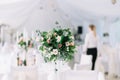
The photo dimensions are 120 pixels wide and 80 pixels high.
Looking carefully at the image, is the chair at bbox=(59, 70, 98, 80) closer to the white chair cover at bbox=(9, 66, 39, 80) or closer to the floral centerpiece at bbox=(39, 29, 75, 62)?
the floral centerpiece at bbox=(39, 29, 75, 62)

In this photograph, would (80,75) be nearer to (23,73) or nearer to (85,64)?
(23,73)

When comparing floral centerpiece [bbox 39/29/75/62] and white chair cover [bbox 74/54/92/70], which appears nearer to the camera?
floral centerpiece [bbox 39/29/75/62]

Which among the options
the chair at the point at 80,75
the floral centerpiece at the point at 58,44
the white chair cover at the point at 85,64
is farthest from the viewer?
the white chair cover at the point at 85,64

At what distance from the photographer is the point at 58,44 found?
98.0 inches

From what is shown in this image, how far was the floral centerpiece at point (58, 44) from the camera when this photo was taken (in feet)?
8.19

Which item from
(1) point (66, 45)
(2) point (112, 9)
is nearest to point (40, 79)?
(1) point (66, 45)

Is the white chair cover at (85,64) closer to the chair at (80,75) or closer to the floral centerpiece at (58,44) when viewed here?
the chair at (80,75)

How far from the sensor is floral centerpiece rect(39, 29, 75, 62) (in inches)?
98.3

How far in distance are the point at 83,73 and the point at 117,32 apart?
509 centimetres

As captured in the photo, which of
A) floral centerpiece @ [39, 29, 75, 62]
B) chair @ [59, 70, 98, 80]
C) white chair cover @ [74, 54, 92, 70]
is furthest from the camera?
white chair cover @ [74, 54, 92, 70]

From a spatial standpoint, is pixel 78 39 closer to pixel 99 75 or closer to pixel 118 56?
pixel 118 56

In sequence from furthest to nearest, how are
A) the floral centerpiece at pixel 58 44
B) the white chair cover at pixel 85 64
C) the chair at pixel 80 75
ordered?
the white chair cover at pixel 85 64 → the chair at pixel 80 75 → the floral centerpiece at pixel 58 44

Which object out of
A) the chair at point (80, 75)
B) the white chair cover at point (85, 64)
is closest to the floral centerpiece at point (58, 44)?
the chair at point (80, 75)

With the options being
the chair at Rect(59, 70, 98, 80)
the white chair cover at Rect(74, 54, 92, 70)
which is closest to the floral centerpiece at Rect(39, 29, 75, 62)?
the chair at Rect(59, 70, 98, 80)
